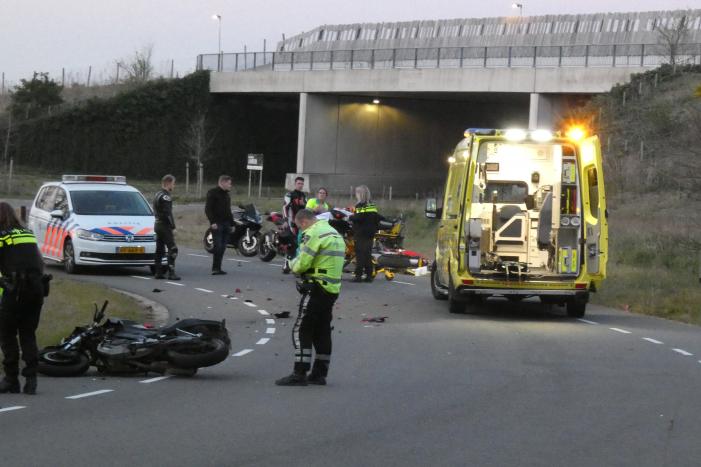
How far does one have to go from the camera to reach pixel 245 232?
27.6m

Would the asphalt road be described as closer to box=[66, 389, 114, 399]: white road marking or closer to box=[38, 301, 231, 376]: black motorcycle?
box=[66, 389, 114, 399]: white road marking

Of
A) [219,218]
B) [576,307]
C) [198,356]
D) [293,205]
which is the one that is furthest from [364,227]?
[198,356]

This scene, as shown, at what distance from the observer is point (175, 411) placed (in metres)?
9.58

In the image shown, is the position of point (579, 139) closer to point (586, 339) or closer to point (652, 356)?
point (586, 339)

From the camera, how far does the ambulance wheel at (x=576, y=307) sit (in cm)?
1752

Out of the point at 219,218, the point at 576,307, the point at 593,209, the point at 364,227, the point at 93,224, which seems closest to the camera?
the point at 593,209

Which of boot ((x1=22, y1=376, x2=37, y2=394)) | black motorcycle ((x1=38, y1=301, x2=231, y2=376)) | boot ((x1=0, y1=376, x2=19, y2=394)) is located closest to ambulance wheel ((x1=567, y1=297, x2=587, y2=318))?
black motorcycle ((x1=38, y1=301, x2=231, y2=376))

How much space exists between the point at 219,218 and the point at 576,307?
26.5 ft

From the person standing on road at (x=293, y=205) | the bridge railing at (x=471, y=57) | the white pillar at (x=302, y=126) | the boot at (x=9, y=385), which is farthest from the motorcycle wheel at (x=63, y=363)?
the white pillar at (x=302, y=126)

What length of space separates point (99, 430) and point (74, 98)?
206 ft

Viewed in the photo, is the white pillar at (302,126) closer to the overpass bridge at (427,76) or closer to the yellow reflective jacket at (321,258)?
the overpass bridge at (427,76)

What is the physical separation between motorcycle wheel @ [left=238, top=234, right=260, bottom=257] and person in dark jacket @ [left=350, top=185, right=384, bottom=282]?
536cm

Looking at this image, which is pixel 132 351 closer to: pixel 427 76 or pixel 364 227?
pixel 364 227

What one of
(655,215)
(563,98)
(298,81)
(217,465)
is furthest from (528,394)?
(298,81)
